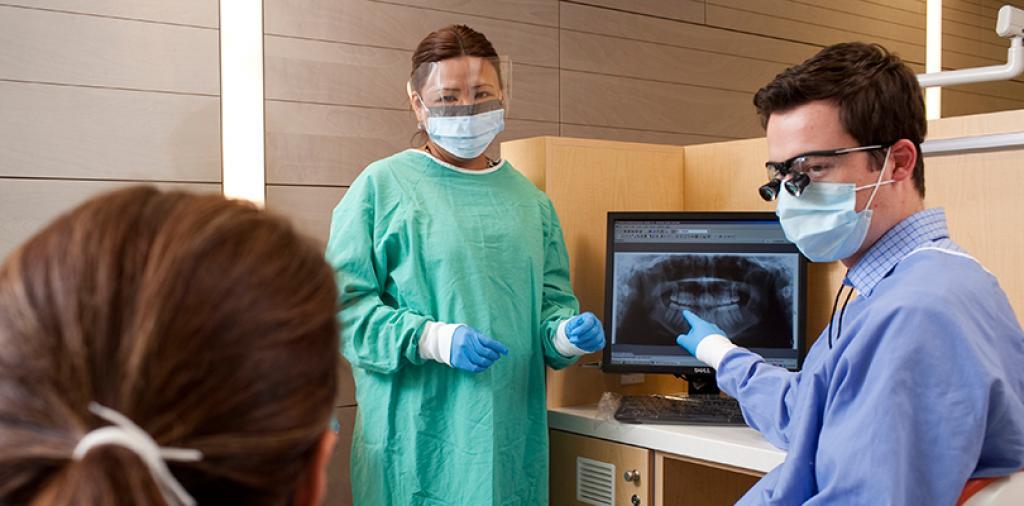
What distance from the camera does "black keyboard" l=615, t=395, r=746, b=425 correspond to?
2.23m

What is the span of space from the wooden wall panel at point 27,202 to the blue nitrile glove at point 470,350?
1126mm

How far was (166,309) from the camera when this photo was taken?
611mm

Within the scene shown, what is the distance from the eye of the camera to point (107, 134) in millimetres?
2939

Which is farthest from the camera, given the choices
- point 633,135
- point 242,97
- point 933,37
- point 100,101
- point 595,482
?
point 933,37

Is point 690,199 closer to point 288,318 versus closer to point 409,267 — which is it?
point 409,267

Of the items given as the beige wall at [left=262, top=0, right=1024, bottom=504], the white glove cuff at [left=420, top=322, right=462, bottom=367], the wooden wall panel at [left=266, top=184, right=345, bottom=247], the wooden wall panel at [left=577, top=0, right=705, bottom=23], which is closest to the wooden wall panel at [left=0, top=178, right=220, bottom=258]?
the wooden wall panel at [left=266, top=184, right=345, bottom=247]

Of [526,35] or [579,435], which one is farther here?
[526,35]

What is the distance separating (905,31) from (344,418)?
3691 millimetres

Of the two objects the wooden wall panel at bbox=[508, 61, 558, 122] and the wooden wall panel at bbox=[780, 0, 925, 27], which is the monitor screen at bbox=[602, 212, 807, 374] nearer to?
the wooden wall panel at bbox=[508, 61, 558, 122]

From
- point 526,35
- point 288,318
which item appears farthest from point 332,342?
point 526,35

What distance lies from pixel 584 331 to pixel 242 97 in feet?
5.34

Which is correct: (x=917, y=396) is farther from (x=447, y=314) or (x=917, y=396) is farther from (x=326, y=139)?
(x=326, y=139)

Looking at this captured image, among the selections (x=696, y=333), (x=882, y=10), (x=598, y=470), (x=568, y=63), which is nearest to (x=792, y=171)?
(x=696, y=333)

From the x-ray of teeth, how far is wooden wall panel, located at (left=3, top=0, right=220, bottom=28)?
1.59 m
